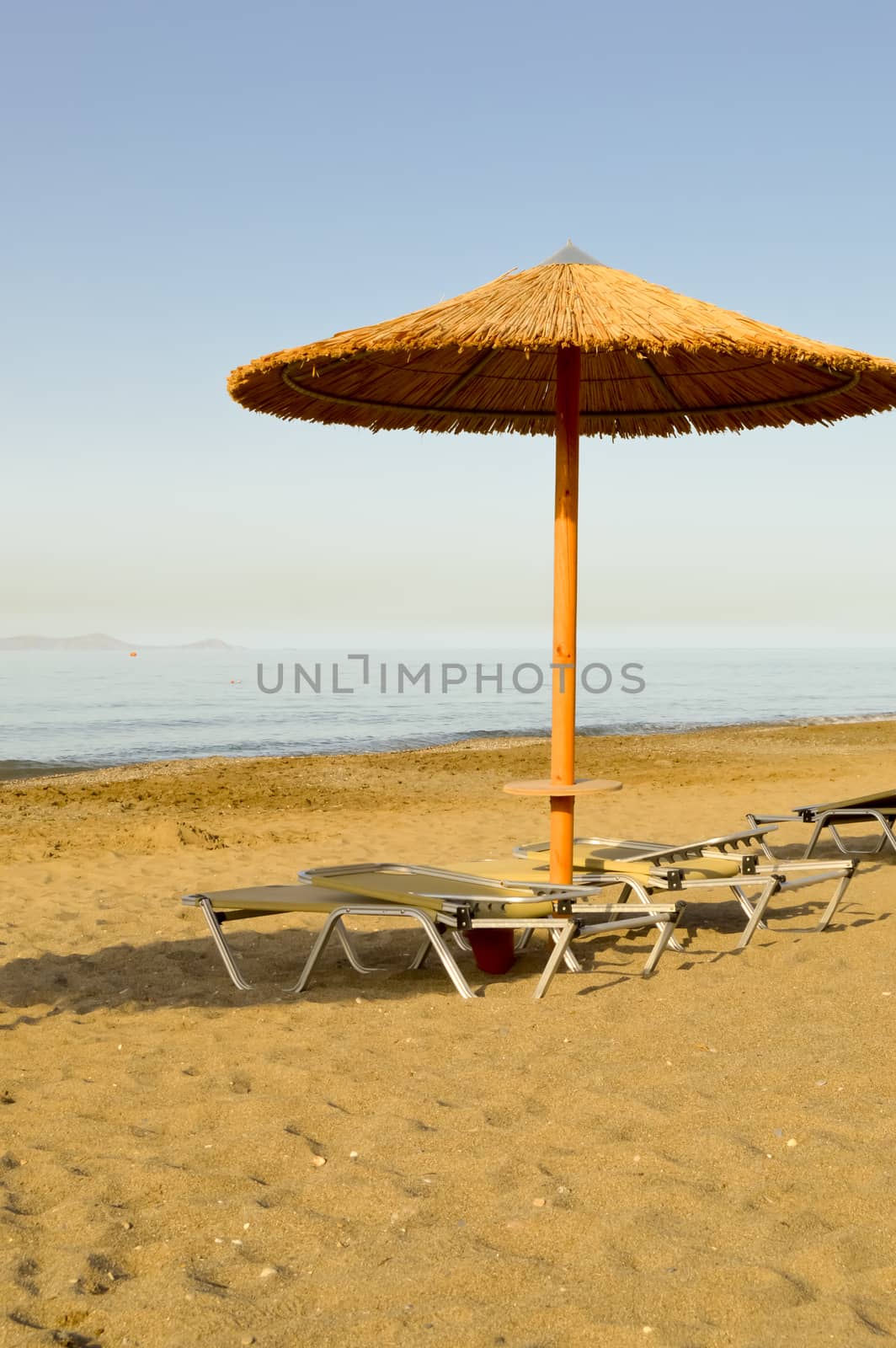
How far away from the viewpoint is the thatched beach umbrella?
15.3ft

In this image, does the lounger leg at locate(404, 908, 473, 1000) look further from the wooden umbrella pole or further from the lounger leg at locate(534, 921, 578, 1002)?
the wooden umbrella pole

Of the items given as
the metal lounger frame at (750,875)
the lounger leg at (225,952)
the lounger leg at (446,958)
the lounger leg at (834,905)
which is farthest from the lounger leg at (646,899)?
the lounger leg at (225,952)

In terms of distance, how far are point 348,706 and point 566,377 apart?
3128 centimetres

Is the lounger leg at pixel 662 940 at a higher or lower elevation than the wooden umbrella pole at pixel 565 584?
lower

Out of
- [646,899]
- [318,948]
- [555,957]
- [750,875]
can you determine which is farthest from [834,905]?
[318,948]

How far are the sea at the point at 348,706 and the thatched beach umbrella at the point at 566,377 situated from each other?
81cm

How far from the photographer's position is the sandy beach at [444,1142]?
2393 mm

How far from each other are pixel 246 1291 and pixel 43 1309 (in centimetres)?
43

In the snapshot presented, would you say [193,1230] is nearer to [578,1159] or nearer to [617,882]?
[578,1159]

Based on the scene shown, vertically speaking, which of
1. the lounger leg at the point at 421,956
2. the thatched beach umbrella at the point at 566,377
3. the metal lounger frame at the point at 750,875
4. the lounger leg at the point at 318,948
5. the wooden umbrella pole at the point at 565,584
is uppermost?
the thatched beach umbrella at the point at 566,377

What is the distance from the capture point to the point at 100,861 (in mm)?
8641

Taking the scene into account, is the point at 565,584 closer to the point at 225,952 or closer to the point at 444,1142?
the point at 225,952

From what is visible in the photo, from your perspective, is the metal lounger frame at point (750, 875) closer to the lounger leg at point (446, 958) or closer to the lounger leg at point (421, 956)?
the lounger leg at point (421, 956)

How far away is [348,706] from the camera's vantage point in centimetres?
3638
